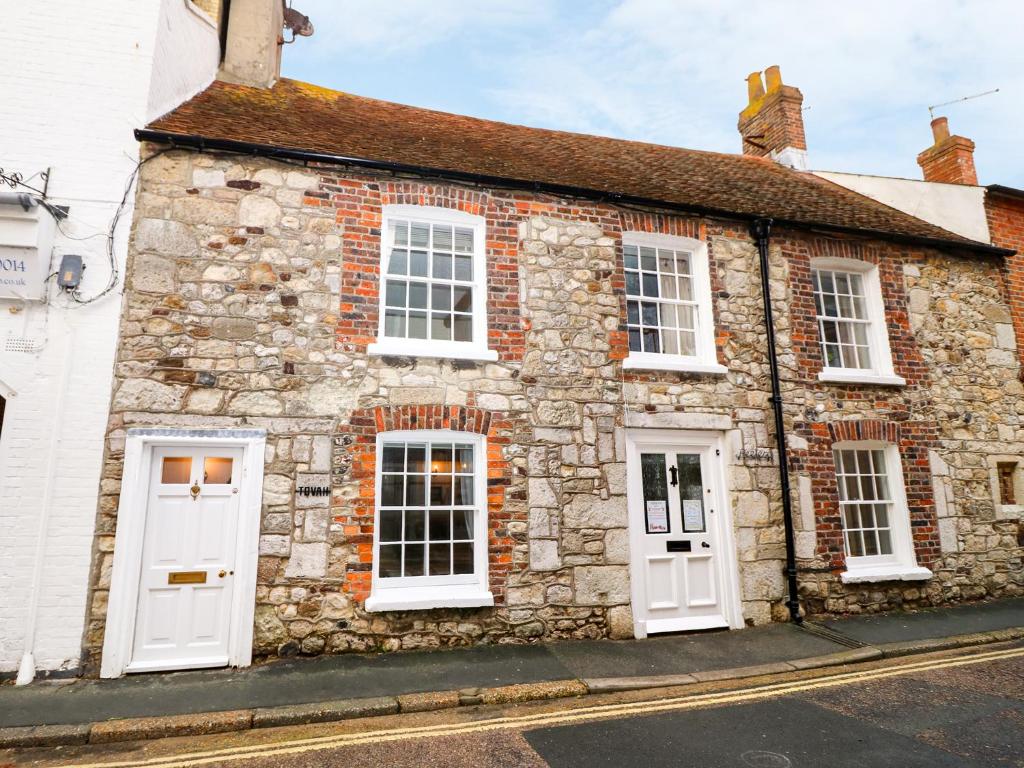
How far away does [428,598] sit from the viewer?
6.14 m

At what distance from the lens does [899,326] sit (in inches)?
340

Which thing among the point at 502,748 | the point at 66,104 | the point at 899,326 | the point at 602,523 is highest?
the point at 66,104

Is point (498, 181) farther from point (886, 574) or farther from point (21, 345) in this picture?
point (886, 574)

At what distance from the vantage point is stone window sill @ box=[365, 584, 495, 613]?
19.6 feet

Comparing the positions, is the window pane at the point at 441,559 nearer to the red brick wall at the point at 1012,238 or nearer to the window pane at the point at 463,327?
the window pane at the point at 463,327

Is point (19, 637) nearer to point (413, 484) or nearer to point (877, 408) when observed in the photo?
point (413, 484)

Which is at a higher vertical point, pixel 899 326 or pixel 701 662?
pixel 899 326

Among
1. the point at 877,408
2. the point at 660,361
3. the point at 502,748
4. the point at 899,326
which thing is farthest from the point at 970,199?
the point at 502,748

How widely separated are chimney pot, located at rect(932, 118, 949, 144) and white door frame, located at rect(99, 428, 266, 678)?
1405 centimetres

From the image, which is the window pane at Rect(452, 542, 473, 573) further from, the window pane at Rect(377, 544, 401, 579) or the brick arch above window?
the brick arch above window

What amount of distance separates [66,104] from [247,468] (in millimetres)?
4643

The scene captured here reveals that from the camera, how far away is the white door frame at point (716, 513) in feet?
22.4

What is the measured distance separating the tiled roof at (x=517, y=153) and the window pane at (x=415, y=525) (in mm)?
4267

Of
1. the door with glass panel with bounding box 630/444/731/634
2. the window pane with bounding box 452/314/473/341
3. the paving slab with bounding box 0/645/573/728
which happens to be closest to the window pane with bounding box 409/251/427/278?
the window pane with bounding box 452/314/473/341
